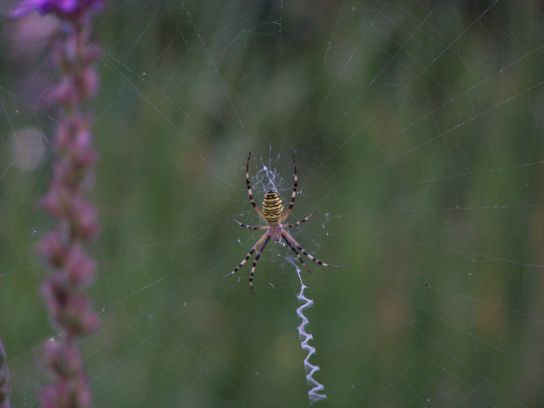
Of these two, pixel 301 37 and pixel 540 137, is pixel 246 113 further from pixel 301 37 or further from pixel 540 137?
pixel 540 137

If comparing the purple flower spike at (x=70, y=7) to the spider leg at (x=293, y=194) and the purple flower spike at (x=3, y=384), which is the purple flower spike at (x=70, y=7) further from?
the spider leg at (x=293, y=194)

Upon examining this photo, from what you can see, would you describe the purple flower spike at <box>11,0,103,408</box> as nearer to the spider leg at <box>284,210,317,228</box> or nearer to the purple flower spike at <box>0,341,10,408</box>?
the purple flower spike at <box>0,341,10,408</box>

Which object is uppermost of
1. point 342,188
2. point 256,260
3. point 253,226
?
point 342,188

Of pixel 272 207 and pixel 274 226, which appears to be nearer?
pixel 272 207

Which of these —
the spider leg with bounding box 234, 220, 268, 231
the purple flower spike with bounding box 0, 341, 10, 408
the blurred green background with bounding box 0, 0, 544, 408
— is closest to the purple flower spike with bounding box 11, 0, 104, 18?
the purple flower spike with bounding box 0, 341, 10, 408

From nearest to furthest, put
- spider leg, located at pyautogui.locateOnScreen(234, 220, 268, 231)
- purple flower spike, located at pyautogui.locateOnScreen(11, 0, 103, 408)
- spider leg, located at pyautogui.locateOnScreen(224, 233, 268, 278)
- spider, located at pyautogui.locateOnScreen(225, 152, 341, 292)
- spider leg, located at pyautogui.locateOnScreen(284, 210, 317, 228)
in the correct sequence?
purple flower spike, located at pyautogui.locateOnScreen(11, 0, 103, 408), spider, located at pyautogui.locateOnScreen(225, 152, 341, 292), spider leg, located at pyautogui.locateOnScreen(284, 210, 317, 228), spider leg, located at pyautogui.locateOnScreen(234, 220, 268, 231), spider leg, located at pyautogui.locateOnScreen(224, 233, 268, 278)

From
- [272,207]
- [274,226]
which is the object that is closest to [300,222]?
[274,226]

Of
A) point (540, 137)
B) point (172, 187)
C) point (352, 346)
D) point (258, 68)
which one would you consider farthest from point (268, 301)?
point (540, 137)

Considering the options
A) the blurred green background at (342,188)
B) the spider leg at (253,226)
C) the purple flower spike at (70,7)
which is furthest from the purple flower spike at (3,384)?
the spider leg at (253,226)

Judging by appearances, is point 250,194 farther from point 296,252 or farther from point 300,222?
point 296,252
